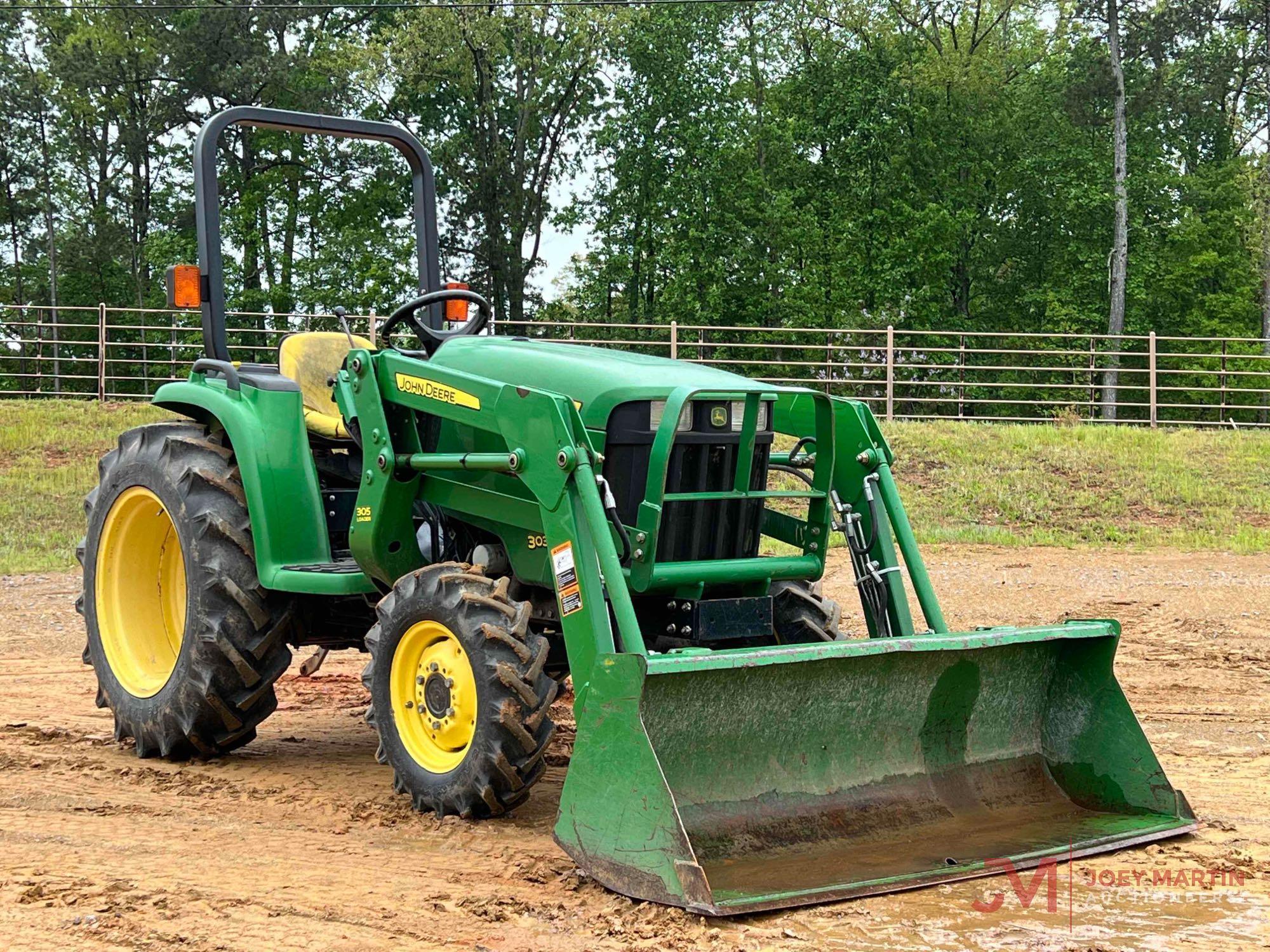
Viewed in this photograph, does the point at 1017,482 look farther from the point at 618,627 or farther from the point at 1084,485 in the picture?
the point at 618,627

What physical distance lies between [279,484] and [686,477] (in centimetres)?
174

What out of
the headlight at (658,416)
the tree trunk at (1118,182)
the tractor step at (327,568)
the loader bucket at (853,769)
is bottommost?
the loader bucket at (853,769)

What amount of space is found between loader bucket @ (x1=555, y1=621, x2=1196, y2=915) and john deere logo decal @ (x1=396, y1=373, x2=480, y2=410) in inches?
50.3

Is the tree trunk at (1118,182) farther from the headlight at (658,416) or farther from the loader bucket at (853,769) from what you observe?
the headlight at (658,416)

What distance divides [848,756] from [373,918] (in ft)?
5.37

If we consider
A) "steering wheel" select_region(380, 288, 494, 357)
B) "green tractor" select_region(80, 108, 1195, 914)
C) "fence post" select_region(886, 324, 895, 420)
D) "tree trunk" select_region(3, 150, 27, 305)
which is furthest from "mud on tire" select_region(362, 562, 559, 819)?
"tree trunk" select_region(3, 150, 27, 305)

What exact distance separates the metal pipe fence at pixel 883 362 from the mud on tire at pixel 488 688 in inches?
524

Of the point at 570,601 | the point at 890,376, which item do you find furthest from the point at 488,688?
the point at 890,376

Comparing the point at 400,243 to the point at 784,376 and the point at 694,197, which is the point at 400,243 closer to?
the point at 694,197

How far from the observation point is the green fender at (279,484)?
224 inches

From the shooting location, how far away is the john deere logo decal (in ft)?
16.8

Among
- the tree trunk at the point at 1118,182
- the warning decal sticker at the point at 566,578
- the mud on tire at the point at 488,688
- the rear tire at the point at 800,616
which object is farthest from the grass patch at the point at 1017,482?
the tree trunk at the point at 1118,182

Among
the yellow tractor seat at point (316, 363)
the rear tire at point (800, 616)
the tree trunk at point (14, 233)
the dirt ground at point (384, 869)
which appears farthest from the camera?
the tree trunk at point (14, 233)

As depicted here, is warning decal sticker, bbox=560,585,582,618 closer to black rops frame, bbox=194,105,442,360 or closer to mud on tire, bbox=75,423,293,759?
mud on tire, bbox=75,423,293,759
